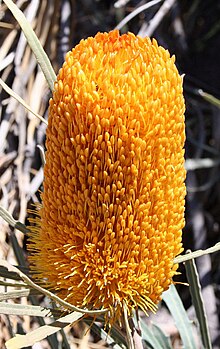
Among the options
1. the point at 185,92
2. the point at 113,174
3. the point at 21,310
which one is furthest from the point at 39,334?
the point at 185,92

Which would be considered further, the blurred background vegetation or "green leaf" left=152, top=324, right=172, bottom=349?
the blurred background vegetation

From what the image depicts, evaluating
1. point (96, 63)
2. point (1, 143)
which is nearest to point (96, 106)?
point (96, 63)

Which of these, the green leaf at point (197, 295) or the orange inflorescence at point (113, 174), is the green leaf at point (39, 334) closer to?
the orange inflorescence at point (113, 174)

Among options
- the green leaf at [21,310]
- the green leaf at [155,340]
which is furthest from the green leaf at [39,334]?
the green leaf at [155,340]

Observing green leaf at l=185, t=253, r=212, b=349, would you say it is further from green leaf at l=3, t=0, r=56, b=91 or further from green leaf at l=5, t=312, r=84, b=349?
green leaf at l=3, t=0, r=56, b=91

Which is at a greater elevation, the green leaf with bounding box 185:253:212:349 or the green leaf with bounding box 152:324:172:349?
the green leaf with bounding box 185:253:212:349

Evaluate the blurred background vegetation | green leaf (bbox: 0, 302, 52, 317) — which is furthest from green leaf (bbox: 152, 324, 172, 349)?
green leaf (bbox: 0, 302, 52, 317)

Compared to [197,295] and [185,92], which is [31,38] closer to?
[197,295]
